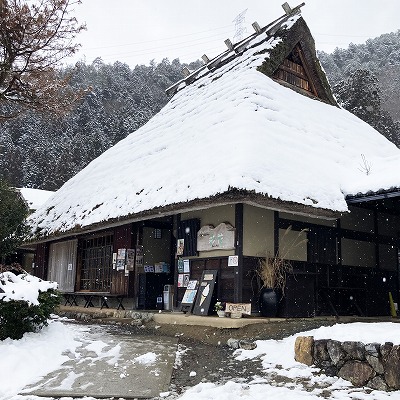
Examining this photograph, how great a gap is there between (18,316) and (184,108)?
8.89 m

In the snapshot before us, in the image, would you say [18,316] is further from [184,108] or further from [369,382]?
[184,108]

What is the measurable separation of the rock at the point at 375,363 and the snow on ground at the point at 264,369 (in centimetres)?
17

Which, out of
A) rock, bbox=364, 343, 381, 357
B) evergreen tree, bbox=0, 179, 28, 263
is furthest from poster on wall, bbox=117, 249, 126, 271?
rock, bbox=364, 343, 381, 357

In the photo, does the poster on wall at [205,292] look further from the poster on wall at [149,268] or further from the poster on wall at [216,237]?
the poster on wall at [149,268]

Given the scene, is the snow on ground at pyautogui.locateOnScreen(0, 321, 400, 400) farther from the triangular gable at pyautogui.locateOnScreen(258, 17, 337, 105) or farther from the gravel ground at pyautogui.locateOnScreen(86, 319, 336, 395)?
the triangular gable at pyautogui.locateOnScreen(258, 17, 337, 105)

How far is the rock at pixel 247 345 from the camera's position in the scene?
6402mm

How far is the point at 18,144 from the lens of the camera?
38.8 metres

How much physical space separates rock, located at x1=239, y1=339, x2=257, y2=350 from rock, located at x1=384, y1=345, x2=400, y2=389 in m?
2.38

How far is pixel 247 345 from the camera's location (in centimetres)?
650

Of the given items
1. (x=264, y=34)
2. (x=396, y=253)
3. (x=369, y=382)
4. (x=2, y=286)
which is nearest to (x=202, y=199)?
(x=2, y=286)

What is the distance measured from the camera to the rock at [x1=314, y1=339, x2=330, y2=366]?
4953 mm

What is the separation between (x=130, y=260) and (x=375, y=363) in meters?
7.48

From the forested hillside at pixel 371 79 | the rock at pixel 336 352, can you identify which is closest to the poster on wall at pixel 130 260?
the rock at pixel 336 352

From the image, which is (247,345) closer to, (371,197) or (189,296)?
(189,296)
